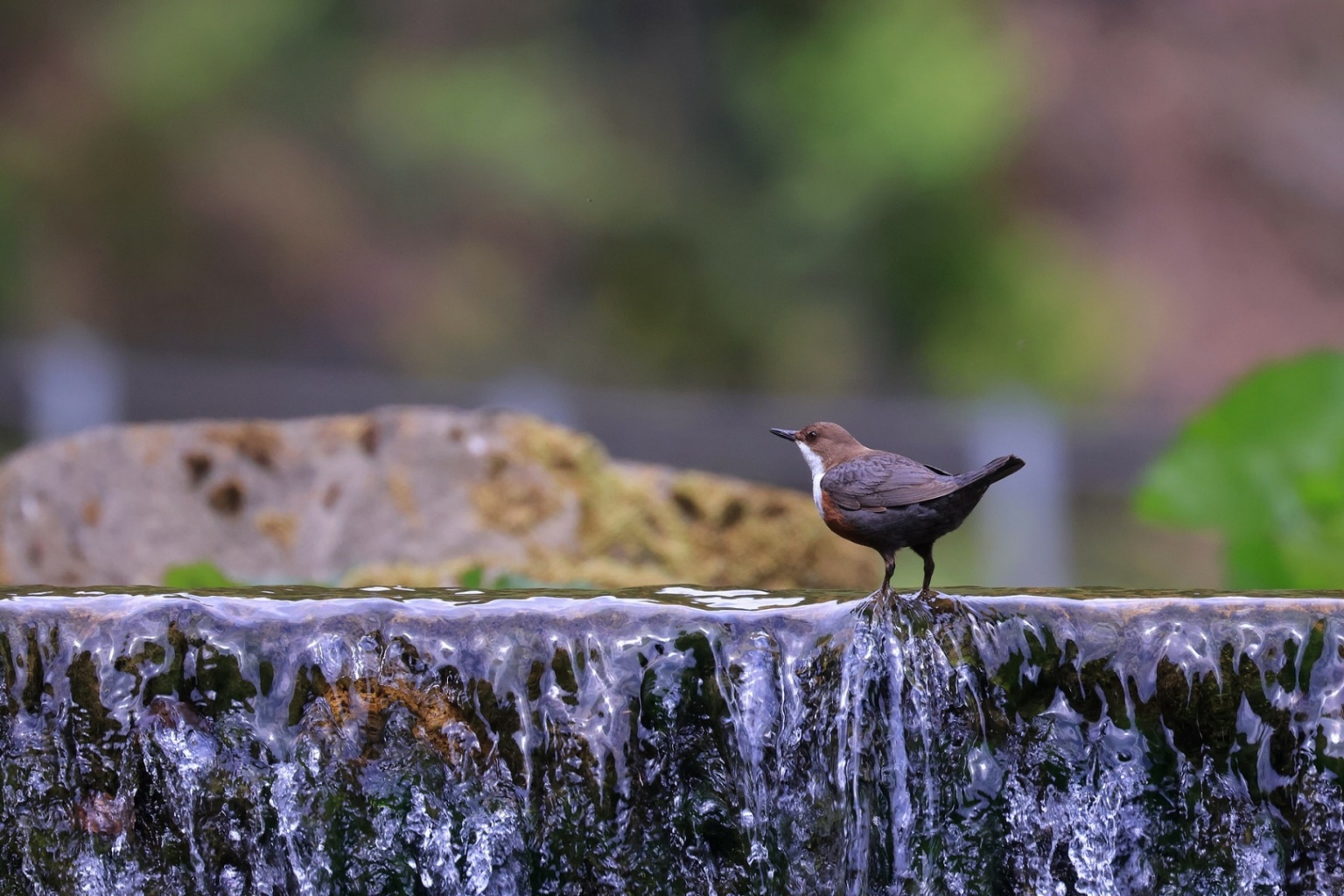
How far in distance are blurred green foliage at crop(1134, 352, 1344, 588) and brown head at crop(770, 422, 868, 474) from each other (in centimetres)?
174

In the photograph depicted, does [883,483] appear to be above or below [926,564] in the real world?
above

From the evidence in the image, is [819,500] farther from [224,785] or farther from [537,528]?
[537,528]

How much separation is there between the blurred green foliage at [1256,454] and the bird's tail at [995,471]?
6.76 ft

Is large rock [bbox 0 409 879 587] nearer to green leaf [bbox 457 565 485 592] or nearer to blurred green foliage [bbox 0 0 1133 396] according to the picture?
green leaf [bbox 457 565 485 592]

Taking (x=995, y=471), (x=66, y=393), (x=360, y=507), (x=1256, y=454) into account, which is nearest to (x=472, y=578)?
(x=360, y=507)

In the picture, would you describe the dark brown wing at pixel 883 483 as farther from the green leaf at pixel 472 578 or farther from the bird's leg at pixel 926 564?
the green leaf at pixel 472 578

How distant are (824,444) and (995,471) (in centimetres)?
55

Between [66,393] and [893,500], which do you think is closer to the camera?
[893,500]

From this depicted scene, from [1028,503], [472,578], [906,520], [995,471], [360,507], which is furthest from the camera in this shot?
[1028,503]

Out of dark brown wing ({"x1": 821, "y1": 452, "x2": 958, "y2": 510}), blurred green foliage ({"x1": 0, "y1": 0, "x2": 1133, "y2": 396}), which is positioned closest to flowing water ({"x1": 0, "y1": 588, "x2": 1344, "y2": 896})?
dark brown wing ({"x1": 821, "y1": 452, "x2": 958, "y2": 510})

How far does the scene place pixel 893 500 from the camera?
225 cm

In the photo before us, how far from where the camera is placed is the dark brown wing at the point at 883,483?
2230mm

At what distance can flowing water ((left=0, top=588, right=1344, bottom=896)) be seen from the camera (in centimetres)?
224

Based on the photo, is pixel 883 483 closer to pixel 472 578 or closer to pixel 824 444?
pixel 824 444
